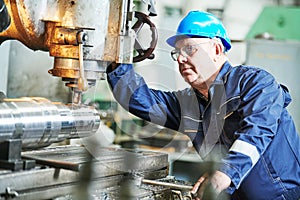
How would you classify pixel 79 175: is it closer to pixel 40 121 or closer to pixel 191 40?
pixel 40 121

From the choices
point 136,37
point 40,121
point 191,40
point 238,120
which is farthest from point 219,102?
point 40,121

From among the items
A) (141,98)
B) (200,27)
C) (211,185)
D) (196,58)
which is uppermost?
(200,27)

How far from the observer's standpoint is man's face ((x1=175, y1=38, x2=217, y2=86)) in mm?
1798

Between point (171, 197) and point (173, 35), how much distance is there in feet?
2.18

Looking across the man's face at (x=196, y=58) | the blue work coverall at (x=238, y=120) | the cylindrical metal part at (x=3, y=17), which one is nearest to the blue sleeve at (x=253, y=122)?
the blue work coverall at (x=238, y=120)

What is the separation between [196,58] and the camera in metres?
1.80

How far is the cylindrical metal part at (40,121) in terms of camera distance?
1181 mm

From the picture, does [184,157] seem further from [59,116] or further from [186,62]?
[59,116]

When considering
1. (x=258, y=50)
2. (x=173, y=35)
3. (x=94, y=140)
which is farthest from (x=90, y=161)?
(x=258, y=50)

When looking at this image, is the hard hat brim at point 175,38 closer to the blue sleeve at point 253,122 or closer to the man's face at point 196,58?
the man's face at point 196,58

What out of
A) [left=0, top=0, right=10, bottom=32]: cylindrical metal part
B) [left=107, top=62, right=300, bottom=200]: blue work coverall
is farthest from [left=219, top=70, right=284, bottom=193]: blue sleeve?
[left=0, top=0, right=10, bottom=32]: cylindrical metal part

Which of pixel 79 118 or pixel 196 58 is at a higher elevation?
pixel 196 58

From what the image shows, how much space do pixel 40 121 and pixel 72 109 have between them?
0.16 metres

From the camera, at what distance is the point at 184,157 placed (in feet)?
11.1
